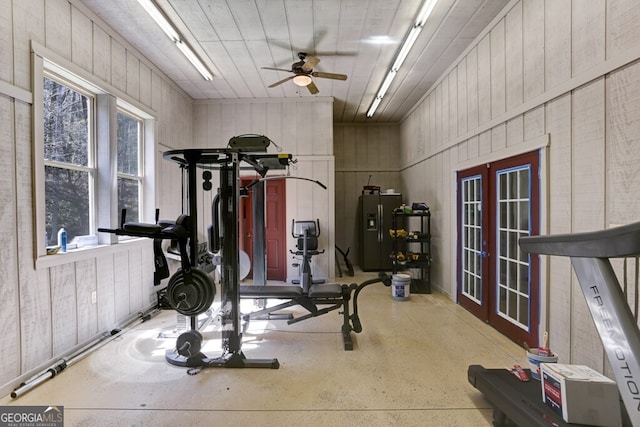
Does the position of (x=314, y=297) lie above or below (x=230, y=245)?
below

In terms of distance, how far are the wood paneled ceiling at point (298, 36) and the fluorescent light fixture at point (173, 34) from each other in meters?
0.08

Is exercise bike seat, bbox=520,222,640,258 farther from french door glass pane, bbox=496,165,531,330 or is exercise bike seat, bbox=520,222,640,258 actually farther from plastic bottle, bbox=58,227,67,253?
plastic bottle, bbox=58,227,67,253

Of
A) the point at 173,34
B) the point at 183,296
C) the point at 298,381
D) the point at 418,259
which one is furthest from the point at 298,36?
the point at 418,259

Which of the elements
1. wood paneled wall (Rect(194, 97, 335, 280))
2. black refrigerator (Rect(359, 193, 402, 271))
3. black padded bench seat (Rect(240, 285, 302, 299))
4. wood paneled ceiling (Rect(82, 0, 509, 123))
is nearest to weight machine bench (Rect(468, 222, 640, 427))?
black padded bench seat (Rect(240, 285, 302, 299))

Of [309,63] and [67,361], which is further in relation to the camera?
[309,63]

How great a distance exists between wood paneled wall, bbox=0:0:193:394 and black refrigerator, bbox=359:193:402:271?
4.66 metres

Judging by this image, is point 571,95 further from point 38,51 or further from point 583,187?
point 38,51

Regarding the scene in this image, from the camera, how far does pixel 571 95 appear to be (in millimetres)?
2451

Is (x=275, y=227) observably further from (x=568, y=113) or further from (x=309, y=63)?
(x=568, y=113)

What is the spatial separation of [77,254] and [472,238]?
4.84 meters

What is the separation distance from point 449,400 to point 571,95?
8.78 ft

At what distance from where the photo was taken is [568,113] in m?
2.49

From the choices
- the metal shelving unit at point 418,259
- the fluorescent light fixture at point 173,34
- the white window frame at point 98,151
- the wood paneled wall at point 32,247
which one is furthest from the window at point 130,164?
the metal shelving unit at point 418,259

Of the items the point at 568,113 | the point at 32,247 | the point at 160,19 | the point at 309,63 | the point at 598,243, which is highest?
the point at 160,19
